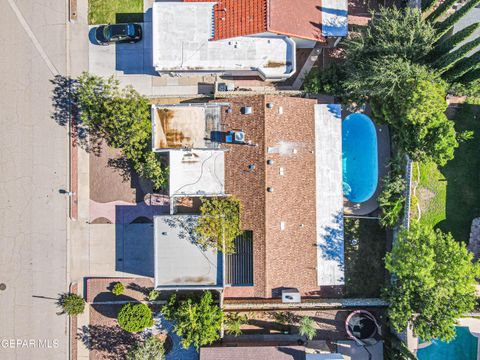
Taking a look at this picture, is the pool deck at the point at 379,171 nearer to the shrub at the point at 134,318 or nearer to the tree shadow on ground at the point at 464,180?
the tree shadow on ground at the point at 464,180

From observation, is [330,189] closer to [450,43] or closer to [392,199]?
[392,199]

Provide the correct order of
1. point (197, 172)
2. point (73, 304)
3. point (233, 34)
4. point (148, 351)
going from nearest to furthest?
1. point (233, 34)
2. point (197, 172)
3. point (148, 351)
4. point (73, 304)

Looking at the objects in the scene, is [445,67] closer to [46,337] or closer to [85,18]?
[85,18]

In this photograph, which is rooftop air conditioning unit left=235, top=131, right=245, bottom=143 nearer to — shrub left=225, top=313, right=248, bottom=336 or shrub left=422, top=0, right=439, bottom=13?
shrub left=225, top=313, right=248, bottom=336

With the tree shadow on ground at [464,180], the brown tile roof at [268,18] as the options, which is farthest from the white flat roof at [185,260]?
the tree shadow on ground at [464,180]

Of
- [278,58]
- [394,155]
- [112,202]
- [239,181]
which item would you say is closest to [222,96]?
[278,58]

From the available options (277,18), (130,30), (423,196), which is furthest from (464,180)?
(130,30)
